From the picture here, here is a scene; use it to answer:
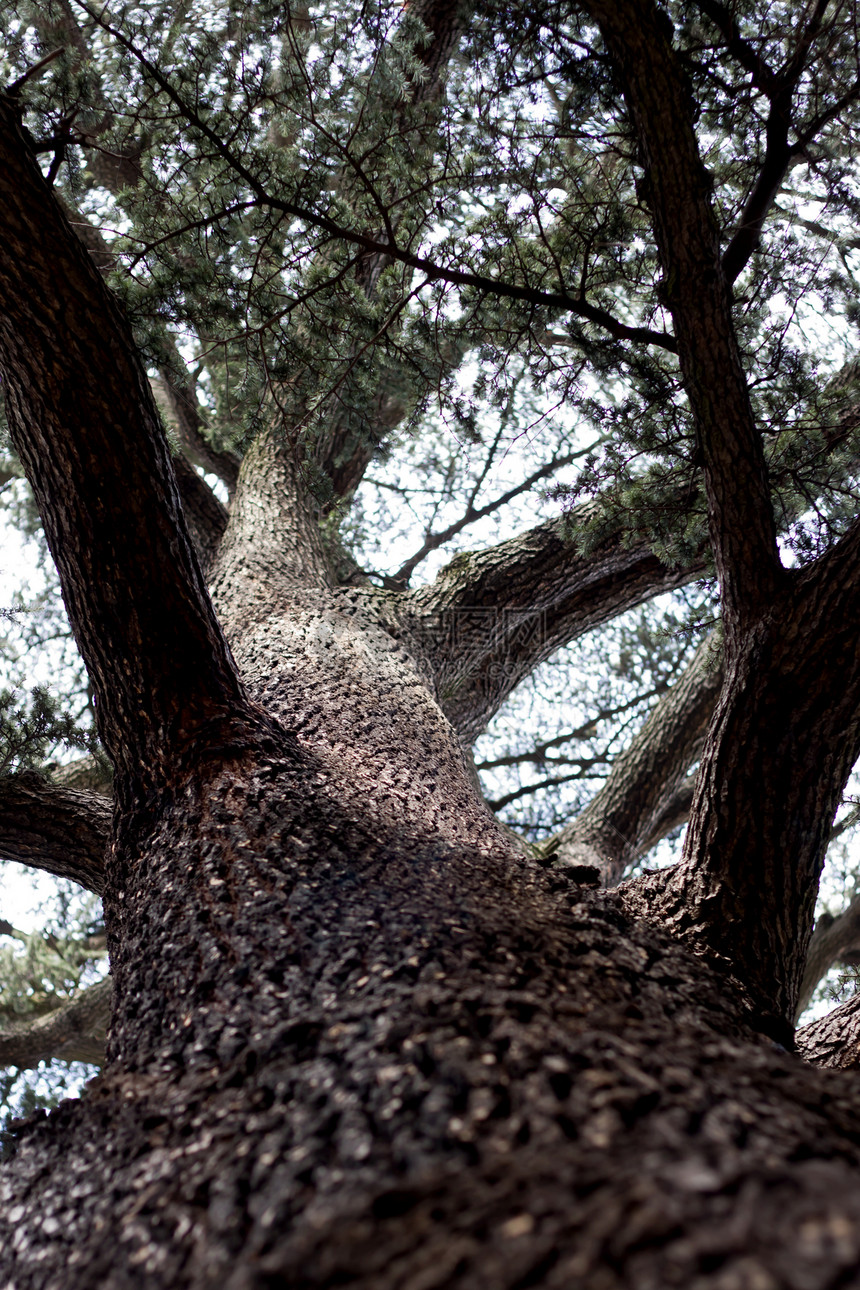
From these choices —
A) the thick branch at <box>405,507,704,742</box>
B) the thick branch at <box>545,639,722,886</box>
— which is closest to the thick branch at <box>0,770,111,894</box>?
the thick branch at <box>405,507,704,742</box>

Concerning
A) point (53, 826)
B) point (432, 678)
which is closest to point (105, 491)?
point (53, 826)

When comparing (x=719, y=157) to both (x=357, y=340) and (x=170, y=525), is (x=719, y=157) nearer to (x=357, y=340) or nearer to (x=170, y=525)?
(x=357, y=340)

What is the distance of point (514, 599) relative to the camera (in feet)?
13.8

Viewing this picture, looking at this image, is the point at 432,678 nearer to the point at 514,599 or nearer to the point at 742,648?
the point at 514,599

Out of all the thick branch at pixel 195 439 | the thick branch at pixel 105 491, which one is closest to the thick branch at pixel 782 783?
the thick branch at pixel 105 491

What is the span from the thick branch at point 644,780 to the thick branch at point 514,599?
924mm

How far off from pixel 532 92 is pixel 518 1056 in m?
3.32

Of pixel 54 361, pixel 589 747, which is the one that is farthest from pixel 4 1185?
pixel 589 747

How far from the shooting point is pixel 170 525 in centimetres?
214

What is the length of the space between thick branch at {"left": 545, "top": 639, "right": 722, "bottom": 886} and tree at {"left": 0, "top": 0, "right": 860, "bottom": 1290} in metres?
0.92

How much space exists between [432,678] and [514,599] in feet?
2.27

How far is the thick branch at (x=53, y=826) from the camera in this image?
2768 mm

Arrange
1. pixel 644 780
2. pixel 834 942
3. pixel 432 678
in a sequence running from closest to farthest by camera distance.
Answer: pixel 432 678
pixel 644 780
pixel 834 942

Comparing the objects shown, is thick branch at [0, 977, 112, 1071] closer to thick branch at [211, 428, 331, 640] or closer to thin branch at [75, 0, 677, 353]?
thick branch at [211, 428, 331, 640]
